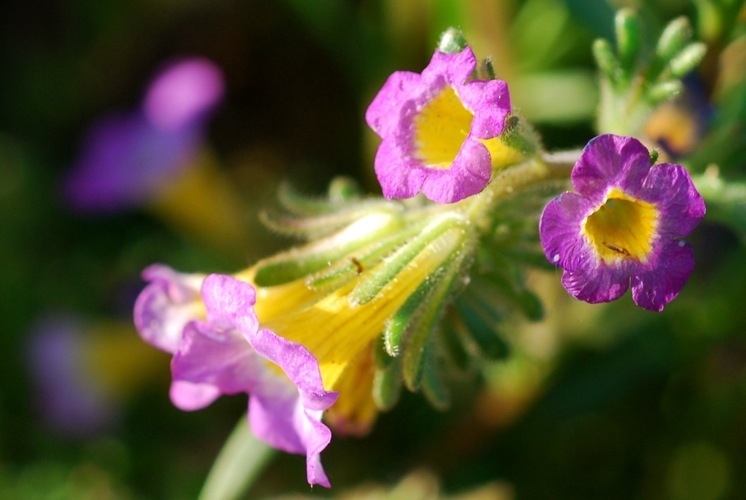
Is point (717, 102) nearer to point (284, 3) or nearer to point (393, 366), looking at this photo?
point (393, 366)

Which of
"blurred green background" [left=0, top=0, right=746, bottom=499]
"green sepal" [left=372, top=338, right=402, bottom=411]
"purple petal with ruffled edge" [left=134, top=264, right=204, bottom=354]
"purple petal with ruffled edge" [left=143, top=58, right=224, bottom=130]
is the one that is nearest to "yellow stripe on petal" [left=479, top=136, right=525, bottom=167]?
"green sepal" [left=372, top=338, right=402, bottom=411]

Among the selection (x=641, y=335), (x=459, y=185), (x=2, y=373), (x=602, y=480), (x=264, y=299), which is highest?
(x=459, y=185)

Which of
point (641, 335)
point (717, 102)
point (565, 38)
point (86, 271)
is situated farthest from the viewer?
point (86, 271)

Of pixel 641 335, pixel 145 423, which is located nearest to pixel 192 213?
pixel 145 423

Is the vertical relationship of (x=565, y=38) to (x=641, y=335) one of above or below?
above

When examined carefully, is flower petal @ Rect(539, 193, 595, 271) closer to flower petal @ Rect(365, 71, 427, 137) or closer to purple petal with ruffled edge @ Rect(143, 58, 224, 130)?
flower petal @ Rect(365, 71, 427, 137)

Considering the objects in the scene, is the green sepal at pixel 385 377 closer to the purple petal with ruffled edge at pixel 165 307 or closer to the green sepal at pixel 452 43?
the purple petal with ruffled edge at pixel 165 307

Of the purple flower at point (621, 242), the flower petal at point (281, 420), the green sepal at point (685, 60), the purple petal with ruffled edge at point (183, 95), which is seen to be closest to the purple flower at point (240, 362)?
the flower petal at point (281, 420)

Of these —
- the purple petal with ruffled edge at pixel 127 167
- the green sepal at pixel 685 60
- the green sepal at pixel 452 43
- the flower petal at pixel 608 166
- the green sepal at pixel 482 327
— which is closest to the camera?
the flower petal at pixel 608 166
